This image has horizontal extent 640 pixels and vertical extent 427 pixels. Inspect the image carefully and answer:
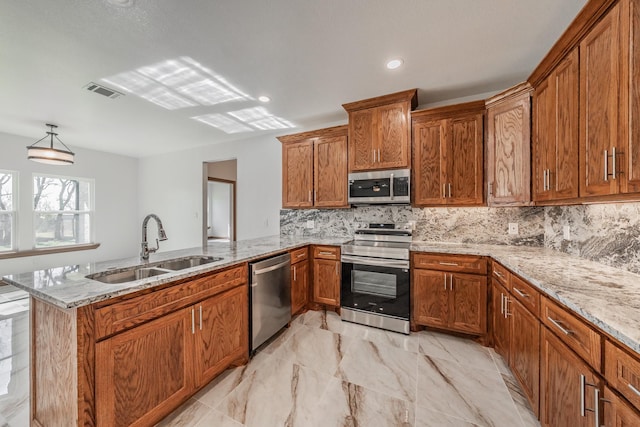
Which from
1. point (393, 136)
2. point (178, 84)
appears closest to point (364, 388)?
point (393, 136)

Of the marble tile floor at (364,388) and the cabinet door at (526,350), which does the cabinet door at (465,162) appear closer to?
the cabinet door at (526,350)

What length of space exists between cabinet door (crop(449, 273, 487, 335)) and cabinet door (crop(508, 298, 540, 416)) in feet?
1.59

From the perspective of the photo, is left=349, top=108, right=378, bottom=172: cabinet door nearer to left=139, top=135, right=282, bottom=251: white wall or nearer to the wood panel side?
left=139, top=135, right=282, bottom=251: white wall

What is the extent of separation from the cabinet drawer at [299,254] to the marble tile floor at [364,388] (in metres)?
0.81

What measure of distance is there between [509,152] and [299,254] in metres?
2.33

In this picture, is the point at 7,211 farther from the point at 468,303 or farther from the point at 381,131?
the point at 468,303

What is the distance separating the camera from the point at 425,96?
288 centimetres

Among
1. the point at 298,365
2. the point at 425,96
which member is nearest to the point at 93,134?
the point at 298,365

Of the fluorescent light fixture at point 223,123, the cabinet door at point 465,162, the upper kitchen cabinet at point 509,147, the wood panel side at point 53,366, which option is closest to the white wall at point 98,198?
the fluorescent light fixture at point 223,123

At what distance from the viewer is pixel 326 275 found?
3.03 meters

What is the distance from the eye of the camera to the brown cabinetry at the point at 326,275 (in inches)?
117

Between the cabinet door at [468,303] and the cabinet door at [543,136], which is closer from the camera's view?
the cabinet door at [543,136]

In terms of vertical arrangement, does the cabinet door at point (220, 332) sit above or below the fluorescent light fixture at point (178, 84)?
below

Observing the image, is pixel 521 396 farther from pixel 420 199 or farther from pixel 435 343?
pixel 420 199
